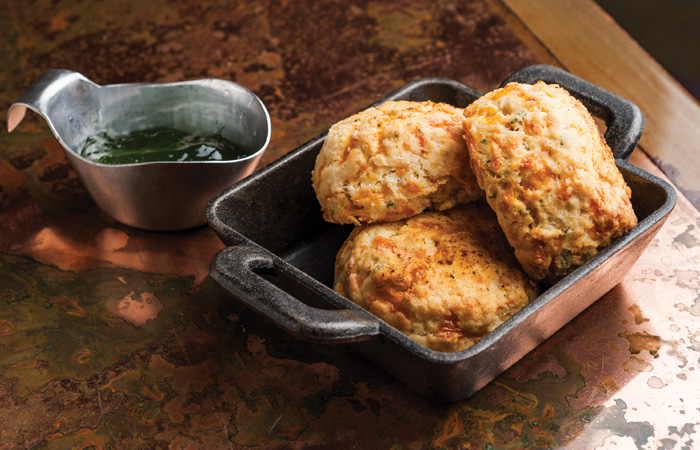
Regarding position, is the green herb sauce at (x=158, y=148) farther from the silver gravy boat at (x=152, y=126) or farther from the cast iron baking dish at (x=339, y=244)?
the cast iron baking dish at (x=339, y=244)

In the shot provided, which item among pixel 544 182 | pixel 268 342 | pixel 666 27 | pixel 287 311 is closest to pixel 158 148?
pixel 268 342

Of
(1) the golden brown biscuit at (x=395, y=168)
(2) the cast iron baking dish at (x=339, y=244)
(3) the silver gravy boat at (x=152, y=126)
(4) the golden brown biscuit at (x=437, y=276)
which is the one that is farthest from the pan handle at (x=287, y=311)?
(3) the silver gravy boat at (x=152, y=126)

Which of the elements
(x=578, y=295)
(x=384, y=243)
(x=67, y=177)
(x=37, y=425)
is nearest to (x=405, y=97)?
(x=384, y=243)

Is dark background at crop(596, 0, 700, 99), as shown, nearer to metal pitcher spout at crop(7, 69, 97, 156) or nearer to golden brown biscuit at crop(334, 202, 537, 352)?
golden brown biscuit at crop(334, 202, 537, 352)

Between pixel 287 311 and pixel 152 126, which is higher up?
pixel 287 311

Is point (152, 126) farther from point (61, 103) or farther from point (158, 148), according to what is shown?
point (61, 103)

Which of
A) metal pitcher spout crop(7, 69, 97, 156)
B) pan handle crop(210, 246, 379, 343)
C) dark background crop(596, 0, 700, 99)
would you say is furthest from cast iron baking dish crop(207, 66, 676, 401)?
dark background crop(596, 0, 700, 99)

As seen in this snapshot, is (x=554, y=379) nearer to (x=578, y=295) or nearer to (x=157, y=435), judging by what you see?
(x=578, y=295)
